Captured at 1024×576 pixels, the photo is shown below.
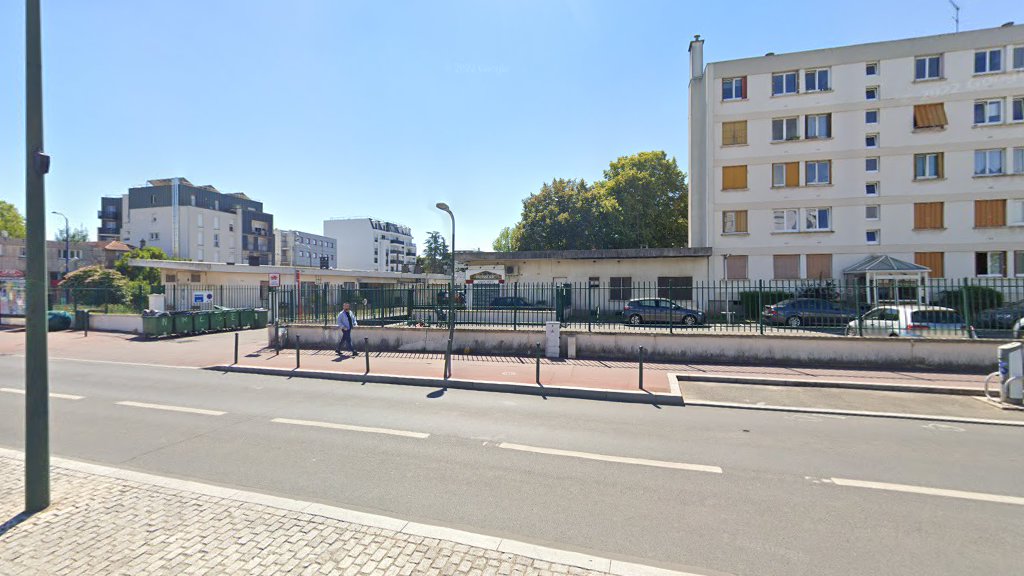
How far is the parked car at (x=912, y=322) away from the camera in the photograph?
39.2 ft

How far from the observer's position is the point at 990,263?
26250 mm

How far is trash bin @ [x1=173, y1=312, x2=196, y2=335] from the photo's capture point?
64.0ft

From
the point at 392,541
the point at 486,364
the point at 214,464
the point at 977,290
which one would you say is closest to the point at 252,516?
the point at 392,541

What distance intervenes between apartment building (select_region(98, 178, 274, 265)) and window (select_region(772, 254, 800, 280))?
55.5 m

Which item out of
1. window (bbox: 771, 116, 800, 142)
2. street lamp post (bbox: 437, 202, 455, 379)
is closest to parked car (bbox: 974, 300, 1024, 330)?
street lamp post (bbox: 437, 202, 455, 379)

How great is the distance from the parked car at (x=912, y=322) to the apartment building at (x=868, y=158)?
54.5 feet

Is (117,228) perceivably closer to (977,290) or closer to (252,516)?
(252,516)

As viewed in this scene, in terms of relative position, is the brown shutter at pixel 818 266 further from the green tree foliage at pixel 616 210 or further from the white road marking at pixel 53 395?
the white road marking at pixel 53 395

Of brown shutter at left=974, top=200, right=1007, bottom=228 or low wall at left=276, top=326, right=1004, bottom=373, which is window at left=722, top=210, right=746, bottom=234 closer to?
brown shutter at left=974, top=200, right=1007, bottom=228

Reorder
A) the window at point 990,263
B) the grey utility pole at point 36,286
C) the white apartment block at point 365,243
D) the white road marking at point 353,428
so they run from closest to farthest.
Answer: the grey utility pole at point 36,286 < the white road marking at point 353,428 < the window at point 990,263 < the white apartment block at point 365,243

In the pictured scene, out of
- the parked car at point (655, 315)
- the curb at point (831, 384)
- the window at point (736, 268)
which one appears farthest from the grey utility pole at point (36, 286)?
the window at point (736, 268)

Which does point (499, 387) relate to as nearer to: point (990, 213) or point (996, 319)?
point (996, 319)

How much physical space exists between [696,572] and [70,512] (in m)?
5.12

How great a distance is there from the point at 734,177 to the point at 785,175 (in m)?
2.91
